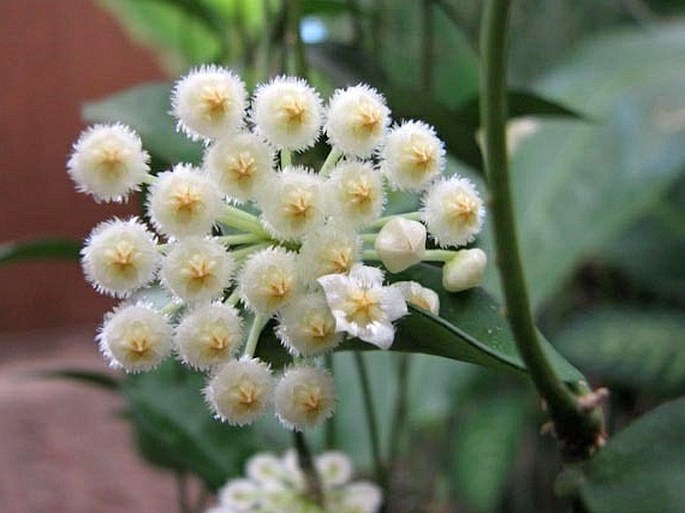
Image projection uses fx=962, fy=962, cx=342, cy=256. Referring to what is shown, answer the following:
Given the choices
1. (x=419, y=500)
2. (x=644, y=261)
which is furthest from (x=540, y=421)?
(x=419, y=500)

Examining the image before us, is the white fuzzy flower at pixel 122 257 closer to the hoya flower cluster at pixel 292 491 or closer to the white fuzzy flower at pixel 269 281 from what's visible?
the white fuzzy flower at pixel 269 281

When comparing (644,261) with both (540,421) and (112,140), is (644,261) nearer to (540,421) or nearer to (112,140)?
(540,421)

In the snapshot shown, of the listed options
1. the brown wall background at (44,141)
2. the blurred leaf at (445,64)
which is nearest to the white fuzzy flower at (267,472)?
the blurred leaf at (445,64)

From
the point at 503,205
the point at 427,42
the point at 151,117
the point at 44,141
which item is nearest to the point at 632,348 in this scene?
the point at 427,42

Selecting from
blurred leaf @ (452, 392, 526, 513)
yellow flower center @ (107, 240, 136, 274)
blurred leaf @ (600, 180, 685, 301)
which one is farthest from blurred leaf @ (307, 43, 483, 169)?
blurred leaf @ (600, 180, 685, 301)

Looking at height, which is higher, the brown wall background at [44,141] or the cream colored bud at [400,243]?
the brown wall background at [44,141]

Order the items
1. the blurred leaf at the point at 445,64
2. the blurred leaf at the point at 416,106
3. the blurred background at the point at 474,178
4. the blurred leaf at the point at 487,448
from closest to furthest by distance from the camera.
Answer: the blurred leaf at the point at 416,106, the blurred background at the point at 474,178, the blurred leaf at the point at 445,64, the blurred leaf at the point at 487,448

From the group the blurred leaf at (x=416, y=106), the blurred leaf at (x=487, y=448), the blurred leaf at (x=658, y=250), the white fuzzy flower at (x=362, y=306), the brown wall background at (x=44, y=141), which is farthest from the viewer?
the brown wall background at (x=44, y=141)
